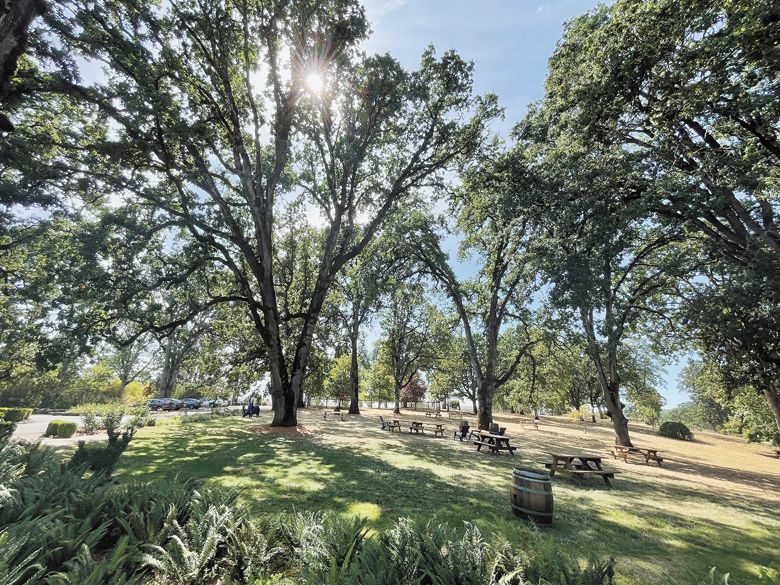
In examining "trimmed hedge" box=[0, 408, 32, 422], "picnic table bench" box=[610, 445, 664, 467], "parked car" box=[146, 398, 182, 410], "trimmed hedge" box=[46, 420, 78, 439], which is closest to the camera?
"picnic table bench" box=[610, 445, 664, 467]

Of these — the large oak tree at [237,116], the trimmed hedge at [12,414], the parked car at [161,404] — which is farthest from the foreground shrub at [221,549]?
the parked car at [161,404]

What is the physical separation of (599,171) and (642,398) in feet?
152

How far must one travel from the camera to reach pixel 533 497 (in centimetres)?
638

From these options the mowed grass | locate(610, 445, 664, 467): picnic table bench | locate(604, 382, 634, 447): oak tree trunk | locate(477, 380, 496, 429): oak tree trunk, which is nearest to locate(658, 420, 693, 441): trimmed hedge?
locate(604, 382, 634, 447): oak tree trunk

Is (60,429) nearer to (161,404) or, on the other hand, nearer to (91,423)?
(91,423)

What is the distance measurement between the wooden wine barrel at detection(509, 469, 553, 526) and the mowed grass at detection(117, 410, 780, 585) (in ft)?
0.87

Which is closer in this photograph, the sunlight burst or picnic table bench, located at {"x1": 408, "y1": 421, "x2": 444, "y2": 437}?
the sunlight burst

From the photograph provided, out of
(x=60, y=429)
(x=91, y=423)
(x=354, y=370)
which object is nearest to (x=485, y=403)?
(x=354, y=370)

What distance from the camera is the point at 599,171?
9.95 meters

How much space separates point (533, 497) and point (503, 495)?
2053 millimetres

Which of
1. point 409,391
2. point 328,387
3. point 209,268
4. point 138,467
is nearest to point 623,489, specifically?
point 138,467

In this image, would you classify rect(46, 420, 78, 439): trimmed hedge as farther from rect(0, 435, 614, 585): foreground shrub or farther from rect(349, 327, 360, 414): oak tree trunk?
rect(349, 327, 360, 414): oak tree trunk

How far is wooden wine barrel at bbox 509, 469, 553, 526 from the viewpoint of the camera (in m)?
6.33

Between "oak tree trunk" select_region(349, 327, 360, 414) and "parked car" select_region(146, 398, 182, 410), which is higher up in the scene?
"oak tree trunk" select_region(349, 327, 360, 414)
